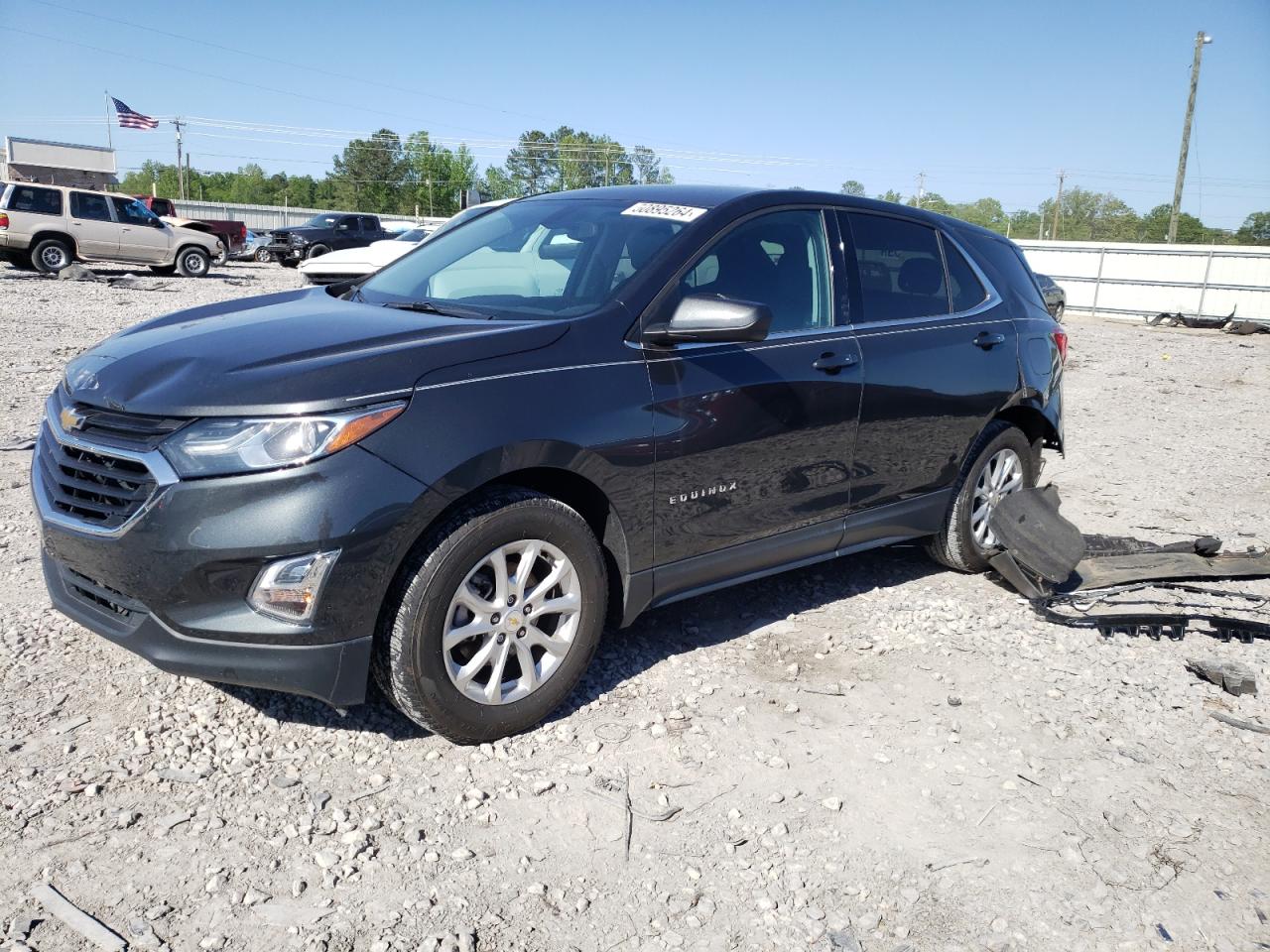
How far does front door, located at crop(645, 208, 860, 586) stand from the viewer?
3621mm

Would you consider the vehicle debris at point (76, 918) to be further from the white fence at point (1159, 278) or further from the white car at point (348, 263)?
the white fence at point (1159, 278)

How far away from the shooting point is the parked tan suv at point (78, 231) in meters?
20.1

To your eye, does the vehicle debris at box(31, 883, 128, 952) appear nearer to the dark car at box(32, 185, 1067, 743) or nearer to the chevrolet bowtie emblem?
the dark car at box(32, 185, 1067, 743)

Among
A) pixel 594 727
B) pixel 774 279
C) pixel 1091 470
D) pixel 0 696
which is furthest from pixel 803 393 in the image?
pixel 1091 470

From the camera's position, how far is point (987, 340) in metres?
4.97

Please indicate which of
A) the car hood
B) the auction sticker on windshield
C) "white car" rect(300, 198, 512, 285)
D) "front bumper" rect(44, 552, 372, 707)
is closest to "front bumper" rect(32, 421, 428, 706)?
"front bumper" rect(44, 552, 372, 707)

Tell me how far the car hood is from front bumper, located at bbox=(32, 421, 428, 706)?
0.22 metres

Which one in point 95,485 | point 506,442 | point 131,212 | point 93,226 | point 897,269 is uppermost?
point 131,212

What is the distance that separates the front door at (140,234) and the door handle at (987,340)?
70.8ft

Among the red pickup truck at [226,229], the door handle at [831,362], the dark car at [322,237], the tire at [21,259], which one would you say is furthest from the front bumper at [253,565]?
the dark car at [322,237]

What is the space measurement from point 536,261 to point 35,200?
68.0 feet

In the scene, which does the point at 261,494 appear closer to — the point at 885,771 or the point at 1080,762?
the point at 885,771

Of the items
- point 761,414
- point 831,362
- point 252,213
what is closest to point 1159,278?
point 831,362

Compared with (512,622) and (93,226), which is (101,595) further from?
(93,226)
